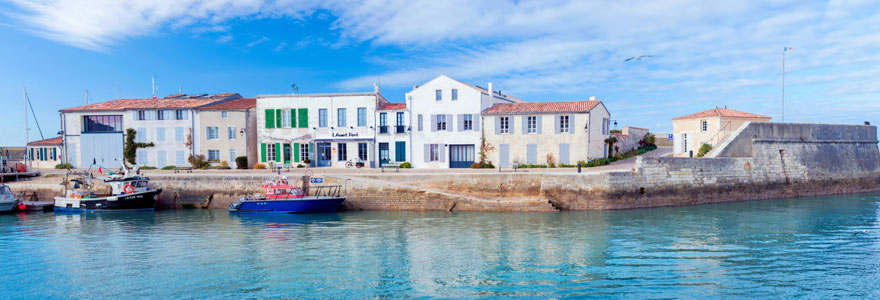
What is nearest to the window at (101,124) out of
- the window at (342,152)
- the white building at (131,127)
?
the white building at (131,127)

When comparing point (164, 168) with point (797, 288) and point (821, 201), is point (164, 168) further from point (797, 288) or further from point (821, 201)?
point (821, 201)

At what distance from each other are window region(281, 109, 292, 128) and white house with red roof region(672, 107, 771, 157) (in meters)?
26.7

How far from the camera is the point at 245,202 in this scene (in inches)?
883

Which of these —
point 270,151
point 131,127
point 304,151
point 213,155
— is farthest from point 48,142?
point 304,151

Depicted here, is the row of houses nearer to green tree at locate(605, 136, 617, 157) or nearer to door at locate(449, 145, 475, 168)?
door at locate(449, 145, 475, 168)

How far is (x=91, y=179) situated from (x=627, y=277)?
2857cm

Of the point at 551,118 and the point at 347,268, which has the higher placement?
the point at 551,118

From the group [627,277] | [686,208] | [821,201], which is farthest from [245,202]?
[821,201]

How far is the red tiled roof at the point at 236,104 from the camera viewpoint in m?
33.3

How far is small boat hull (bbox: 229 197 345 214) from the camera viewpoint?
22203mm

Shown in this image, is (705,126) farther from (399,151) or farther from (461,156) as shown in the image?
(399,151)

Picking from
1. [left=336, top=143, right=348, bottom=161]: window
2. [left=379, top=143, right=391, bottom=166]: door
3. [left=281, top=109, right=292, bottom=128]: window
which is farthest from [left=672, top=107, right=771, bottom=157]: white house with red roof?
[left=281, top=109, right=292, bottom=128]: window

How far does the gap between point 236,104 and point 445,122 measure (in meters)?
15.4

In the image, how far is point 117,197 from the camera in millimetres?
24328
